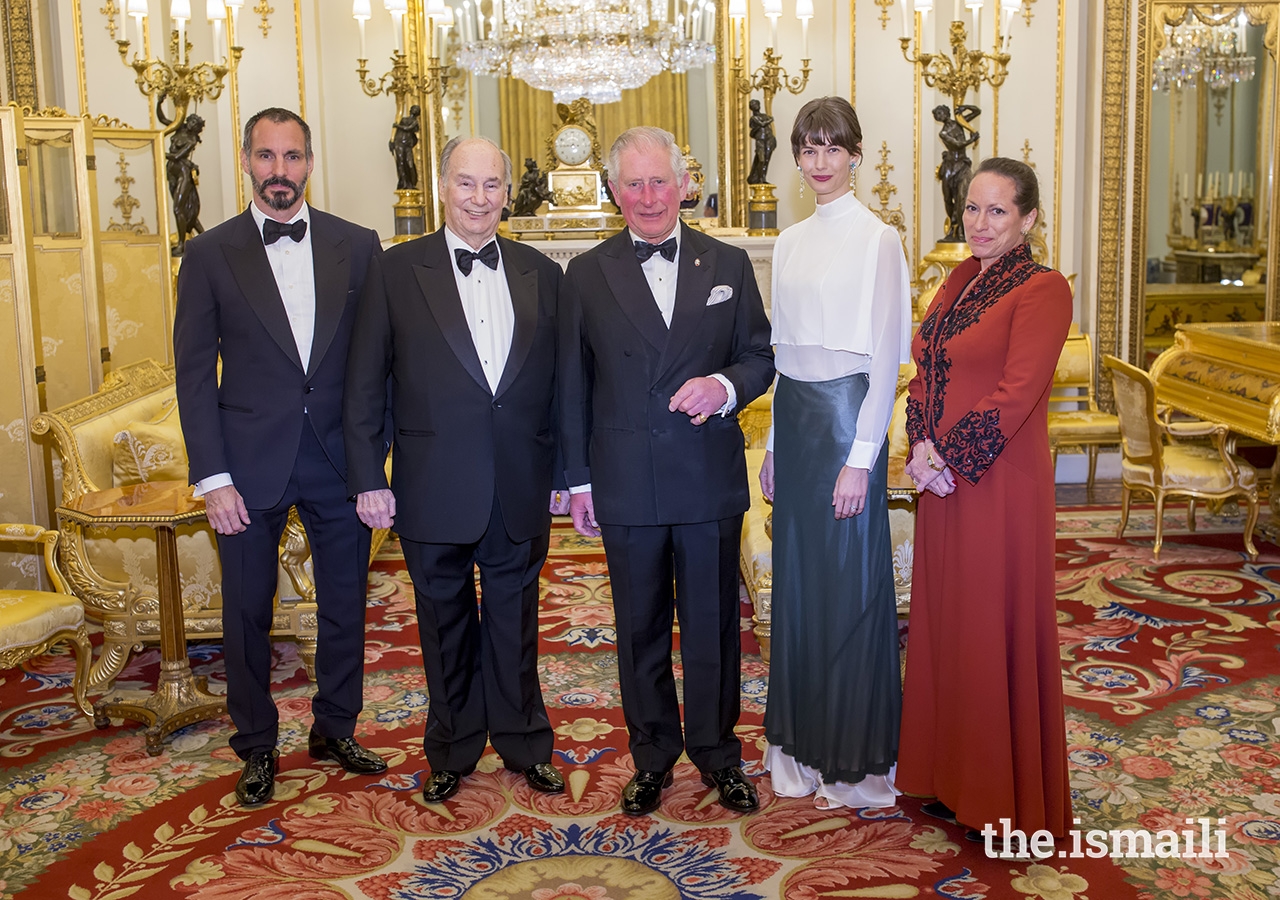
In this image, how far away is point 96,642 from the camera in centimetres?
482

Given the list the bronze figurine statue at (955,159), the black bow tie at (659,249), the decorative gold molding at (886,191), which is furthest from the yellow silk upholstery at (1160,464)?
the black bow tie at (659,249)

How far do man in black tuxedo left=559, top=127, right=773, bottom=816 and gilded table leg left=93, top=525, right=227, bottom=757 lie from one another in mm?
1502

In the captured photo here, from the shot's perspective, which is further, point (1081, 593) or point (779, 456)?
point (1081, 593)

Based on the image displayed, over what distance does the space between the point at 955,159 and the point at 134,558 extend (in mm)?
5716

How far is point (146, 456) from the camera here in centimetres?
446

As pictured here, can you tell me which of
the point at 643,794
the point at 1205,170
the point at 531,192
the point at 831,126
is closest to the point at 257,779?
the point at 643,794

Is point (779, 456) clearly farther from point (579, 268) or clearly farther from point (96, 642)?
point (96, 642)

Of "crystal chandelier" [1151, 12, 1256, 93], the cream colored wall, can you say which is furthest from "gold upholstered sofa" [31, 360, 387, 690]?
"crystal chandelier" [1151, 12, 1256, 93]

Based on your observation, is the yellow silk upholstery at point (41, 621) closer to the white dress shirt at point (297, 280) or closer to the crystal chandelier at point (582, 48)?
Result: the white dress shirt at point (297, 280)

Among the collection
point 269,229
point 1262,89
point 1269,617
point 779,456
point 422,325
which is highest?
point 1262,89

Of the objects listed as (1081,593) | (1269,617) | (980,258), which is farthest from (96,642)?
(1269,617)

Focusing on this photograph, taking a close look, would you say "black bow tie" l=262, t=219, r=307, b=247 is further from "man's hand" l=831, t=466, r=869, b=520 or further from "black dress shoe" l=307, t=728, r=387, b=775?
"man's hand" l=831, t=466, r=869, b=520

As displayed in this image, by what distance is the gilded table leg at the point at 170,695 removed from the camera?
376 centimetres

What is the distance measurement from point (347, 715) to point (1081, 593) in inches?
134
